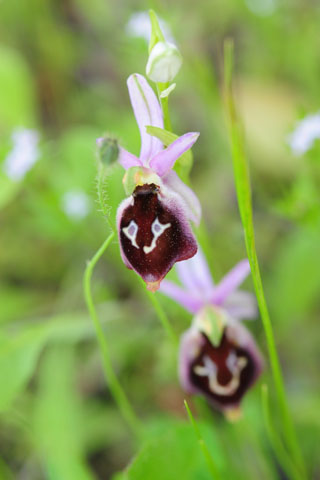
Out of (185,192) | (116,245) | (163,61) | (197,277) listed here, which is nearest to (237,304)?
(197,277)

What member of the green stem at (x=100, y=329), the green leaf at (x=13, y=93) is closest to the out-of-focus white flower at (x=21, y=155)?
the green leaf at (x=13, y=93)

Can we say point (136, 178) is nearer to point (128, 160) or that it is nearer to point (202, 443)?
point (128, 160)

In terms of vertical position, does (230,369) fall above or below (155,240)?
below

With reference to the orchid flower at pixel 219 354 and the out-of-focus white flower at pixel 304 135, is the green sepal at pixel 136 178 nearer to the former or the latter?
the orchid flower at pixel 219 354

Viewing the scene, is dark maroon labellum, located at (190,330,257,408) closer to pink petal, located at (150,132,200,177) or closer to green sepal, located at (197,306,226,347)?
green sepal, located at (197,306,226,347)

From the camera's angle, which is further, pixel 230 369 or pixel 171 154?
pixel 230 369

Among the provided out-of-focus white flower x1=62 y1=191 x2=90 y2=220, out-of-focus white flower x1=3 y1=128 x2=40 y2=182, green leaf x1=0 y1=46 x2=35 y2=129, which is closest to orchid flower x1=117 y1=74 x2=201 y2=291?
out-of-focus white flower x1=3 y1=128 x2=40 y2=182

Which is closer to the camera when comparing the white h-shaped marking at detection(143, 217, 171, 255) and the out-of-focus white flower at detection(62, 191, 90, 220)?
the white h-shaped marking at detection(143, 217, 171, 255)
